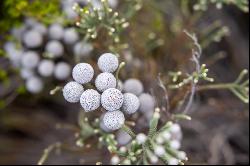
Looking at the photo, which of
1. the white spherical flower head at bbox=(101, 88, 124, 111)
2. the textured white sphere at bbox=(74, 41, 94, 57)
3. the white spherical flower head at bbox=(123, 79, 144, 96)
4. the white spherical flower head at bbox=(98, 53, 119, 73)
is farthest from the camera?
the textured white sphere at bbox=(74, 41, 94, 57)

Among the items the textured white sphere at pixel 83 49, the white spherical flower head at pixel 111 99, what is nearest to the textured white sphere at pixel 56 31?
the textured white sphere at pixel 83 49

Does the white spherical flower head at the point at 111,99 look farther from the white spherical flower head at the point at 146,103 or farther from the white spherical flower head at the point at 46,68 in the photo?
the white spherical flower head at the point at 46,68

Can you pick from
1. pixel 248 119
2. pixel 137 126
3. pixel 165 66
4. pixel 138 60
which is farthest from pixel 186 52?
pixel 137 126

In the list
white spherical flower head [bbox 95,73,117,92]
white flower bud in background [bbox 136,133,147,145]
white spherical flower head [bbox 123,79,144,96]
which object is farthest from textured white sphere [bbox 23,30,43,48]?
white flower bud in background [bbox 136,133,147,145]

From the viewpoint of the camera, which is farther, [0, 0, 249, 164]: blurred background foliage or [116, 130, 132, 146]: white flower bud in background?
[0, 0, 249, 164]: blurred background foliage

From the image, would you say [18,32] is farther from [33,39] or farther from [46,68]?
[46,68]

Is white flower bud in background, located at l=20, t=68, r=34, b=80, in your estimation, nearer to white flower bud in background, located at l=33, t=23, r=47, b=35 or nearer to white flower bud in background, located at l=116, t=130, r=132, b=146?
white flower bud in background, located at l=33, t=23, r=47, b=35

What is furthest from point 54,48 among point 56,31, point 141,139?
point 141,139
